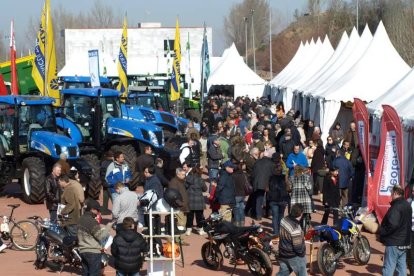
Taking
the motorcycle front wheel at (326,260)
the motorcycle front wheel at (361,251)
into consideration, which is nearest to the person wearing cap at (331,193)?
the motorcycle front wheel at (361,251)

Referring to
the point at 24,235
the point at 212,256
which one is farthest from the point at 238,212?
the point at 24,235

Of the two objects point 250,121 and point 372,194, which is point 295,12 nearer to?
point 250,121

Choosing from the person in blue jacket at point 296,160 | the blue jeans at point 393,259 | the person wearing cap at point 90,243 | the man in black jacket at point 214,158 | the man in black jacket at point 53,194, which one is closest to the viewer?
the blue jeans at point 393,259

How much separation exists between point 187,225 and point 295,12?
343ft

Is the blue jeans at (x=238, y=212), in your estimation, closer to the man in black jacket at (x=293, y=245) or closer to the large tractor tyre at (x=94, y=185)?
the man in black jacket at (x=293, y=245)

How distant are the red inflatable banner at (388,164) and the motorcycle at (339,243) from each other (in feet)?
6.68

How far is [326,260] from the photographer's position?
1440cm

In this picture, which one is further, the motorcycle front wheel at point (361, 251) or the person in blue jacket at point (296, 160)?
the person in blue jacket at point (296, 160)

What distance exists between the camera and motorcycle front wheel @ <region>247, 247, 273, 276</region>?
1396 cm

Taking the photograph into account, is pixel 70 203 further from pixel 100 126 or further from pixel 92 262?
pixel 100 126

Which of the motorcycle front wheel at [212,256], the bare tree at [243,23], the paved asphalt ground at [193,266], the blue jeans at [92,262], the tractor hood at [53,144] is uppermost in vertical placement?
the bare tree at [243,23]

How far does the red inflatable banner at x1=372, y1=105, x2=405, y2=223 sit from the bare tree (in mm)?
114724

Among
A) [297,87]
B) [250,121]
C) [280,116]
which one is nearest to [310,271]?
[250,121]

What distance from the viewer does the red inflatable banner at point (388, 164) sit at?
1730 centimetres
